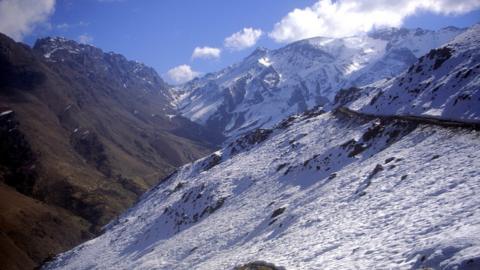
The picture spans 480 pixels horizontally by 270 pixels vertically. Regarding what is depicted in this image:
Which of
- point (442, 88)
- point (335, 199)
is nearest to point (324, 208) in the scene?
point (335, 199)

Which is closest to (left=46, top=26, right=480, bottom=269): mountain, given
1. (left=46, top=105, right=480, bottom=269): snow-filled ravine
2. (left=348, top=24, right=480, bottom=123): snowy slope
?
(left=46, top=105, right=480, bottom=269): snow-filled ravine

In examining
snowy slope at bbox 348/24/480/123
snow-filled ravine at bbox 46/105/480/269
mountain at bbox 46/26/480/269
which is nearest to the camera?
snow-filled ravine at bbox 46/105/480/269

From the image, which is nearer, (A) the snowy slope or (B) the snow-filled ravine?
(B) the snow-filled ravine

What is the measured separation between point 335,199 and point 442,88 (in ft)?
98.1

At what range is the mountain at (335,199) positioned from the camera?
19.3 meters

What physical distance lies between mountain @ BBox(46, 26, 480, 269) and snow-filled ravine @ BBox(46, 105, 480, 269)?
0.36ft

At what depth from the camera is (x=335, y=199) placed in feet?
105

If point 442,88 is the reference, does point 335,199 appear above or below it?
below

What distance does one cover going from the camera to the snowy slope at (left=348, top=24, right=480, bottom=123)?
45.1m

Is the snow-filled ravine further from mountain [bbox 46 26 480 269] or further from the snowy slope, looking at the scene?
the snowy slope

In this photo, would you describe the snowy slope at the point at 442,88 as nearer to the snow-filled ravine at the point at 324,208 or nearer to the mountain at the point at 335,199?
the mountain at the point at 335,199

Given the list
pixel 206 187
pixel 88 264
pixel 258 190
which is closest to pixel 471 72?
pixel 258 190

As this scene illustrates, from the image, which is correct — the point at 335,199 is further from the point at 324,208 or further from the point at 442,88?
the point at 442,88

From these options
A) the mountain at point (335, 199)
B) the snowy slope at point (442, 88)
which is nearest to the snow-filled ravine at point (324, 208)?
the mountain at point (335, 199)
